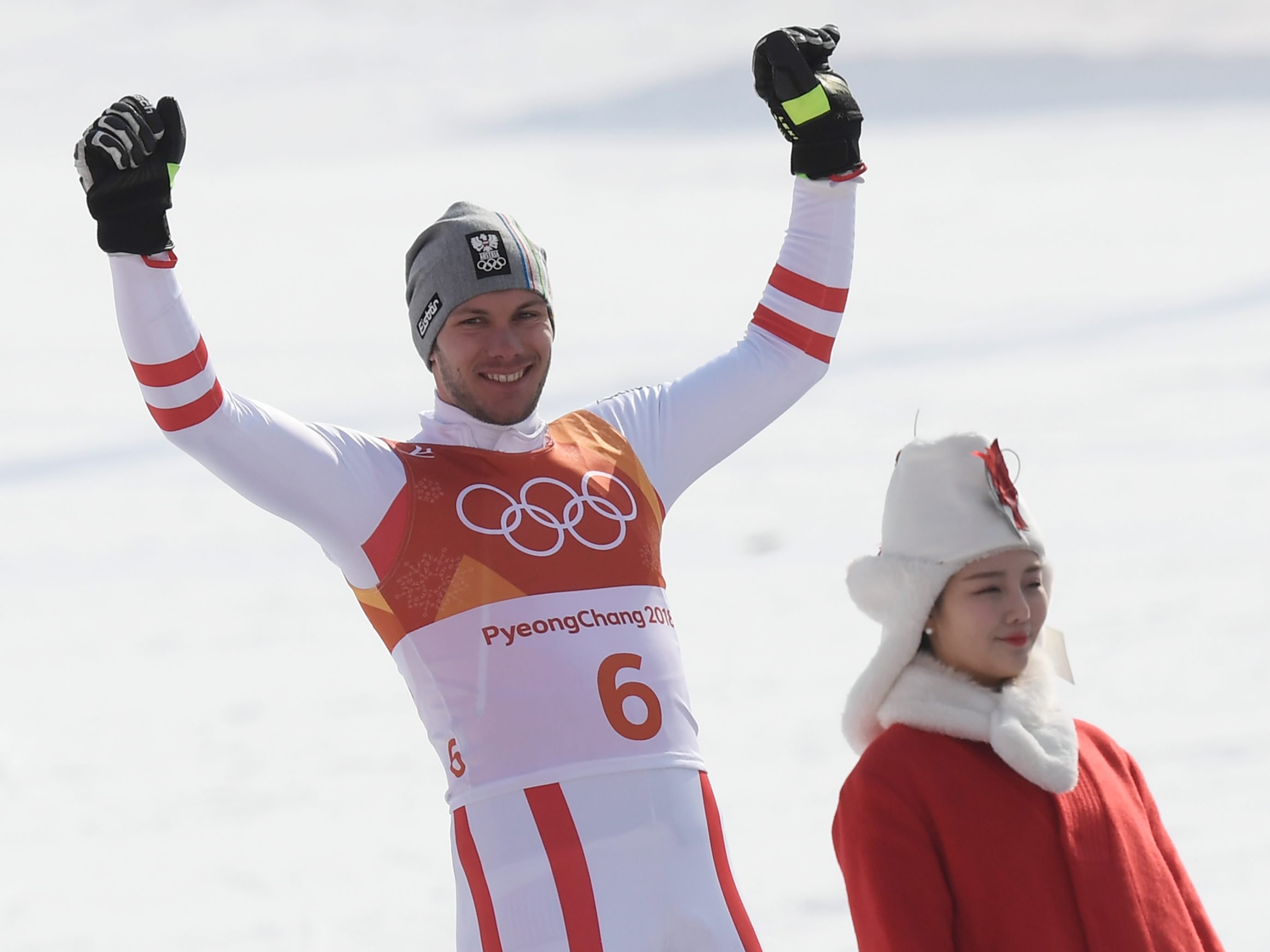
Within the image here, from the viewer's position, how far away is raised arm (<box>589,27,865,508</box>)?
2.79 m

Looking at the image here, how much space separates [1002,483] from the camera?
2.31 meters

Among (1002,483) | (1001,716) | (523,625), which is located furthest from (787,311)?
(1001,716)

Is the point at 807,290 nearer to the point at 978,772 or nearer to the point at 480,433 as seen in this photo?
the point at 480,433

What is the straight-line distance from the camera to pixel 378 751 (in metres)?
6.53

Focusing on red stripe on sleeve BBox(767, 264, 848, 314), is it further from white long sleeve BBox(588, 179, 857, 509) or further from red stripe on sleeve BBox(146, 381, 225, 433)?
red stripe on sleeve BBox(146, 381, 225, 433)

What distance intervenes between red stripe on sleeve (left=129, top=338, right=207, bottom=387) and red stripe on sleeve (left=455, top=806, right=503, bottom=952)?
2.37ft

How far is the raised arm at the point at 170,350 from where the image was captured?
223 centimetres

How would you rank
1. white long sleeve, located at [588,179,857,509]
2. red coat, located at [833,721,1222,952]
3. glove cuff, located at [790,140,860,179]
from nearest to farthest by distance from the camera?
red coat, located at [833,721,1222,952], white long sleeve, located at [588,179,857,509], glove cuff, located at [790,140,860,179]

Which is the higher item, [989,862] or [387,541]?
[387,541]

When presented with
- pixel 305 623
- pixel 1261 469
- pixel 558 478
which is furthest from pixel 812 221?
pixel 1261 469

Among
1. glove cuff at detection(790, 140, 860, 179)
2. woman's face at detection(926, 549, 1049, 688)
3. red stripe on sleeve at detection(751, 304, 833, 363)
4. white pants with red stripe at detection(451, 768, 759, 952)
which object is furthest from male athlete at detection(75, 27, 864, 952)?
glove cuff at detection(790, 140, 860, 179)

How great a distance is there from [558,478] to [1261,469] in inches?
339

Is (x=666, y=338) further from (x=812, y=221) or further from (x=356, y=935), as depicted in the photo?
(x=812, y=221)

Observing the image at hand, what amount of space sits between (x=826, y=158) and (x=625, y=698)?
1.09 m
